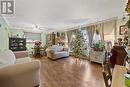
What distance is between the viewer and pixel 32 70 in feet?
8.37

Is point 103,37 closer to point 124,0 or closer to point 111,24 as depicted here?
point 111,24

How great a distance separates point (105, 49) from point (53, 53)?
3.12m

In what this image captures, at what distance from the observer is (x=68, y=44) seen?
9.39m

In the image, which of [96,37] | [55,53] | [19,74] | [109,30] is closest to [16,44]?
[55,53]

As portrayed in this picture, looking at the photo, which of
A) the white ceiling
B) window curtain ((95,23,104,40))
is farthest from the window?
the white ceiling

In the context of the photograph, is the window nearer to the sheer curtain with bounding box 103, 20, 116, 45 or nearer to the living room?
the living room

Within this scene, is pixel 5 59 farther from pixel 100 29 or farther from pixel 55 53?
pixel 100 29

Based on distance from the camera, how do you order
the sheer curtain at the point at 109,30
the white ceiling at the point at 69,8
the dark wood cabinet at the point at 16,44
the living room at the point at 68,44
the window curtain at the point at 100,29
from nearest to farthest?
the living room at the point at 68,44 → the white ceiling at the point at 69,8 → the sheer curtain at the point at 109,30 → the window curtain at the point at 100,29 → the dark wood cabinet at the point at 16,44

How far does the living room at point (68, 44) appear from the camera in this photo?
2.23 meters

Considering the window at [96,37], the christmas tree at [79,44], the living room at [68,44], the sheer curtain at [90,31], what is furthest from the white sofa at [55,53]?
the window at [96,37]

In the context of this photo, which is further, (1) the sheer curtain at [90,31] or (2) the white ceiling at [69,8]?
(1) the sheer curtain at [90,31]

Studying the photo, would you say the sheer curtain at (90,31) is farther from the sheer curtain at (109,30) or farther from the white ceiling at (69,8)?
the white ceiling at (69,8)

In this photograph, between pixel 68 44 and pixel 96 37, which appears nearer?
pixel 96 37

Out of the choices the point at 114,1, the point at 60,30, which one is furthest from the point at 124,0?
the point at 60,30
